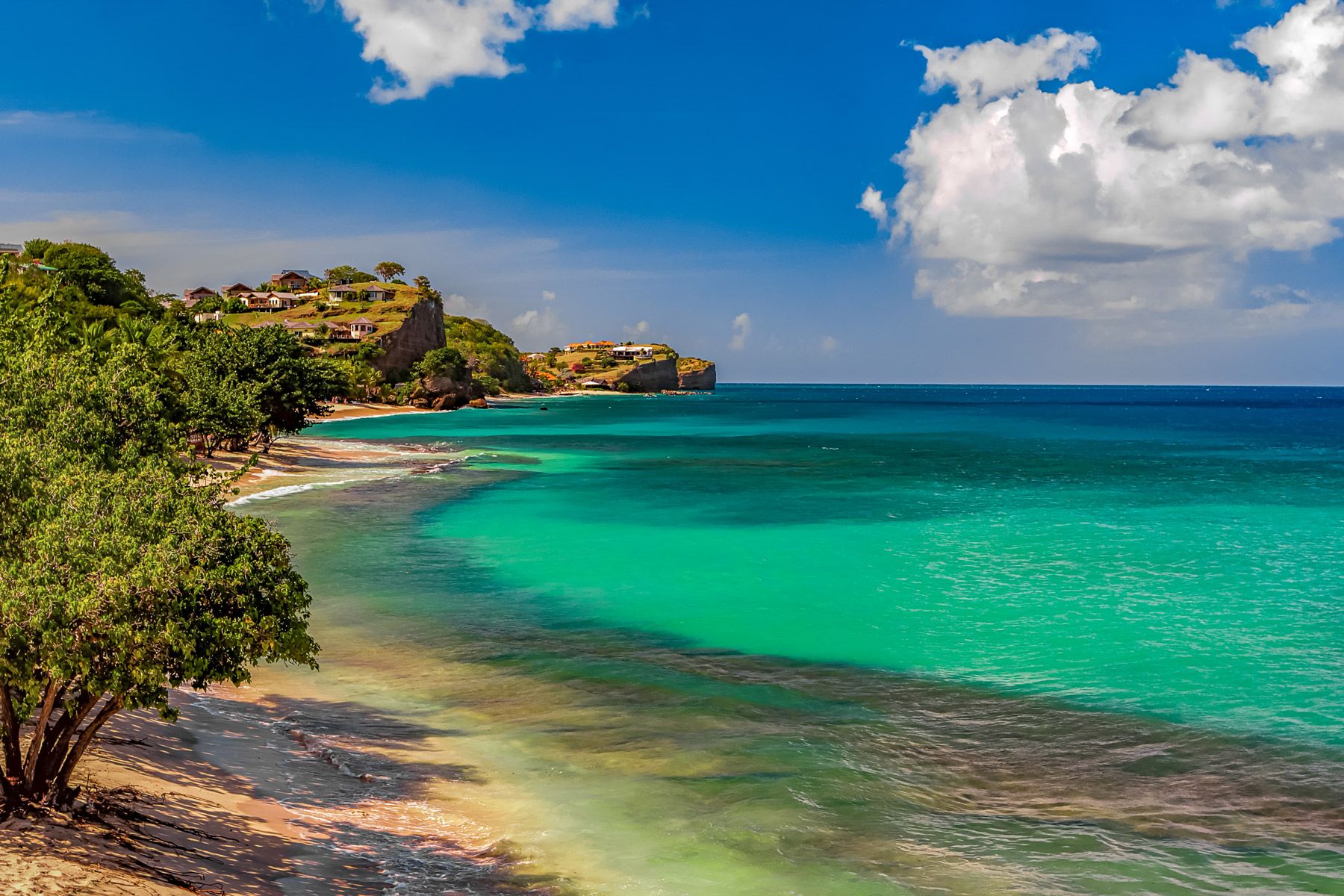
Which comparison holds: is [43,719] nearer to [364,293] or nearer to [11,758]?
[11,758]

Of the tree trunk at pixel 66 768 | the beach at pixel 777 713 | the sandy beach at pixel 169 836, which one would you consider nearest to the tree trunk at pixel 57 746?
the tree trunk at pixel 66 768

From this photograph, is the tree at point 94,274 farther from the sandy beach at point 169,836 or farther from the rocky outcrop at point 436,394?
the sandy beach at point 169,836

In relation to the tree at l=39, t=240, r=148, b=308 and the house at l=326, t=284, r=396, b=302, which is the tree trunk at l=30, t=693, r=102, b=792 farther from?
the house at l=326, t=284, r=396, b=302

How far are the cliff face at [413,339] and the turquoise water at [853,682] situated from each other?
113630 mm

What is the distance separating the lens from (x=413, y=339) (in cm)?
16738

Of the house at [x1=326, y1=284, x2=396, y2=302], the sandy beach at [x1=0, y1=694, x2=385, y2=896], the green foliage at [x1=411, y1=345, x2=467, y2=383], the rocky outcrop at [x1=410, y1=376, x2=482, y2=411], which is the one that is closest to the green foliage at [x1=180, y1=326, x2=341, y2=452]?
the sandy beach at [x1=0, y1=694, x2=385, y2=896]

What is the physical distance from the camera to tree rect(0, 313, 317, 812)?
911cm

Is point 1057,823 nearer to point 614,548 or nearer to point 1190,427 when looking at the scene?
point 614,548

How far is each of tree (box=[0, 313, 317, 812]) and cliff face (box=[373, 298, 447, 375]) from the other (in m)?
154

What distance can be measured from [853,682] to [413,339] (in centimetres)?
15807

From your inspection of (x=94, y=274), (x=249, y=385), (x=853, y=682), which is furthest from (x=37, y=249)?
(x=853, y=682)

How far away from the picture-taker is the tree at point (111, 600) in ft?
29.9

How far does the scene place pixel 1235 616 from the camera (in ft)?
90.4

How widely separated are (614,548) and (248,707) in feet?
69.9
